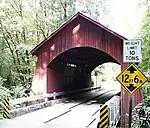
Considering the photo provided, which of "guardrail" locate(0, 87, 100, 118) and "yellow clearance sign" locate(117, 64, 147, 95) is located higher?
"yellow clearance sign" locate(117, 64, 147, 95)

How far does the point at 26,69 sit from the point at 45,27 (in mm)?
3807

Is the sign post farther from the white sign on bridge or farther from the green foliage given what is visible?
the green foliage

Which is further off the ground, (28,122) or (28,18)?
(28,18)

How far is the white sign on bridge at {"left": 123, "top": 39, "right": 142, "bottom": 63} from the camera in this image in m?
6.99

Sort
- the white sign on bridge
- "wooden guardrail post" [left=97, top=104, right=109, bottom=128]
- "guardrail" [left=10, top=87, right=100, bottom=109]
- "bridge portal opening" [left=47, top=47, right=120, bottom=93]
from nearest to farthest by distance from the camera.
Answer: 1. the white sign on bridge
2. "wooden guardrail post" [left=97, top=104, right=109, bottom=128]
3. "guardrail" [left=10, top=87, right=100, bottom=109]
4. "bridge portal opening" [left=47, top=47, right=120, bottom=93]

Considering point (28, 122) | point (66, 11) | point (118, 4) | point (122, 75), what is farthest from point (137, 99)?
point (118, 4)

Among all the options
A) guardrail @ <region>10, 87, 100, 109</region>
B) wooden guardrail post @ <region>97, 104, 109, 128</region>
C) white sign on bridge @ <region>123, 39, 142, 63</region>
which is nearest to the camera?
Result: white sign on bridge @ <region>123, 39, 142, 63</region>

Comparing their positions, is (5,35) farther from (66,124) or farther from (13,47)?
(66,124)

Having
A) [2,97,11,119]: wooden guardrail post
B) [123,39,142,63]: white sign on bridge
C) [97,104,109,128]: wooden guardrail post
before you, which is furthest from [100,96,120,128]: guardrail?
[2,97,11,119]: wooden guardrail post

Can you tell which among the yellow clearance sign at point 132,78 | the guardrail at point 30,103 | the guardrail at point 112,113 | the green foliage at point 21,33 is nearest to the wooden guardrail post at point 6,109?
the guardrail at point 30,103

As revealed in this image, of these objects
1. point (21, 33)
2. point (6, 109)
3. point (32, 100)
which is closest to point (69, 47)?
point (32, 100)

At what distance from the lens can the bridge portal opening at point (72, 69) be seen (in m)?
17.1

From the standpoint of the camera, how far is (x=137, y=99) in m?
14.3

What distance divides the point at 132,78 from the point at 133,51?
0.69 metres
